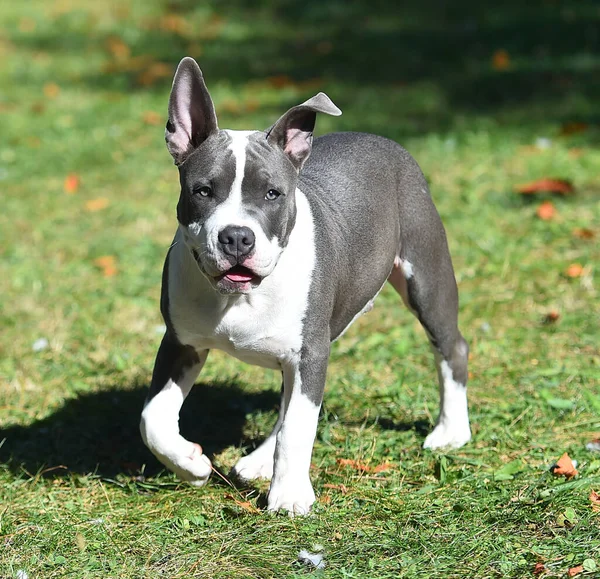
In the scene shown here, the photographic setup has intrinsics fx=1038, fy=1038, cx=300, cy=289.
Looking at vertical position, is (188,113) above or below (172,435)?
above

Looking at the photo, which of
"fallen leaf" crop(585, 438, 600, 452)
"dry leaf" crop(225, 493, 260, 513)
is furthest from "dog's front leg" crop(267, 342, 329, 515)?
"fallen leaf" crop(585, 438, 600, 452)

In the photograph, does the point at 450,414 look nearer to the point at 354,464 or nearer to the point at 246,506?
the point at 354,464

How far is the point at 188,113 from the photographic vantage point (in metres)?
3.93

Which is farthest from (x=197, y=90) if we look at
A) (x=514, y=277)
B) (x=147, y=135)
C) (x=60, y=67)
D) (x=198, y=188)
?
(x=60, y=67)

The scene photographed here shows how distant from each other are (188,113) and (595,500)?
2158 millimetres

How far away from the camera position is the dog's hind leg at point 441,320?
15.5 feet

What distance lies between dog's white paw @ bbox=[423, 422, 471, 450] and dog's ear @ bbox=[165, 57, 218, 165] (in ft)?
5.85

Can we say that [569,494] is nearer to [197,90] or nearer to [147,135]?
[197,90]

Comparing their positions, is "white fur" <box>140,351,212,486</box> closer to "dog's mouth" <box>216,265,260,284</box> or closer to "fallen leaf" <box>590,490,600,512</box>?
"dog's mouth" <box>216,265,260,284</box>

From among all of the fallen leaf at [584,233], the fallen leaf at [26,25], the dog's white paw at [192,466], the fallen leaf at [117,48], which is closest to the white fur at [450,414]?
the dog's white paw at [192,466]

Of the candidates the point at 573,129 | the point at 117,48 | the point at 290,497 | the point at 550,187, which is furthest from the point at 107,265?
the point at 117,48

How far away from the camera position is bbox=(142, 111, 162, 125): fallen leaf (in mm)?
10609

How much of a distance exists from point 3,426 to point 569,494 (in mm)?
2696

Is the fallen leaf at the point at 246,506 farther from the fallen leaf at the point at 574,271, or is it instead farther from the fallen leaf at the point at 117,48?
the fallen leaf at the point at 117,48
